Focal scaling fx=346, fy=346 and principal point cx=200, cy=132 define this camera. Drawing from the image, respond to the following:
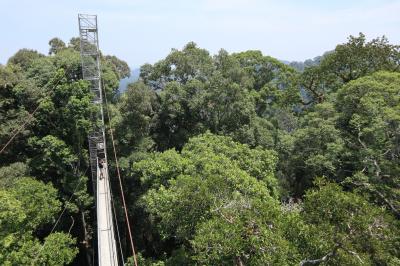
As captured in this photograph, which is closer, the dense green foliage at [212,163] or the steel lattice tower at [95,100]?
the dense green foliage at [212,163]

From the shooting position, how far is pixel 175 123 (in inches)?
667

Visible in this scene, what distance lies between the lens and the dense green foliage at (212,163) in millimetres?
7539

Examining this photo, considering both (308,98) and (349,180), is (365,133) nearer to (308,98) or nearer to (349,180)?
(349,180)

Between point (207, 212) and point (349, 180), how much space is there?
18.5ft

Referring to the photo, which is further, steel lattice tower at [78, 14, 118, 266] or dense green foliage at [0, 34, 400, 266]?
steel lattice tower at [78, 14, 118, 266]

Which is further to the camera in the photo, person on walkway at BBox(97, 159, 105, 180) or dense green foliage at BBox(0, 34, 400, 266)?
person on walkway at BBox(97, 159, 105, 180)

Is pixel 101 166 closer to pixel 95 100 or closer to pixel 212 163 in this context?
pixel 95 100

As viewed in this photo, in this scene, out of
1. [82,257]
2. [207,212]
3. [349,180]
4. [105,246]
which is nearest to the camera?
[207,212]

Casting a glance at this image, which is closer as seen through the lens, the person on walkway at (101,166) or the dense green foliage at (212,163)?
the dense green foliage at (212,163)

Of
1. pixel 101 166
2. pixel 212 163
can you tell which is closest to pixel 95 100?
pixel 101 166

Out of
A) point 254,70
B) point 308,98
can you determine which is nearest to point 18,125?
point 254,70

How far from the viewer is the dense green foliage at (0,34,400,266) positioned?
7.54 m

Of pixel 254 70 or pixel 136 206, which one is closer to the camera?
pixel 136 206

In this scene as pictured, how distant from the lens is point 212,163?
11461mm
